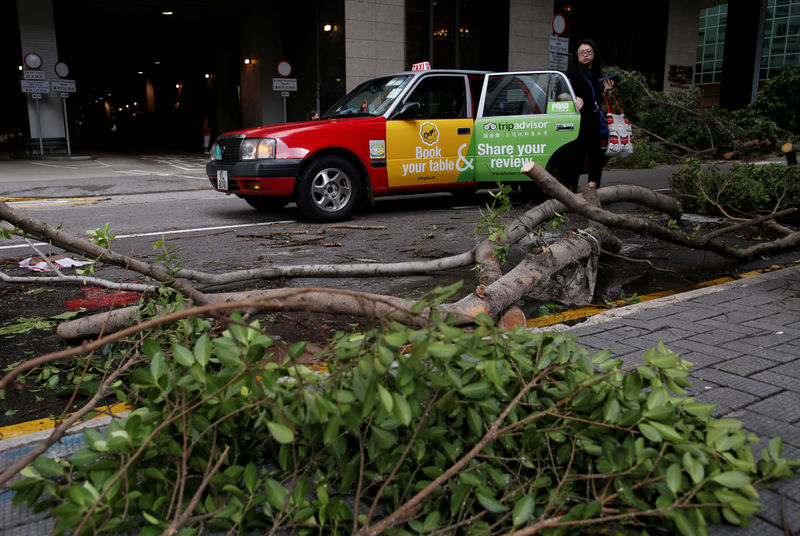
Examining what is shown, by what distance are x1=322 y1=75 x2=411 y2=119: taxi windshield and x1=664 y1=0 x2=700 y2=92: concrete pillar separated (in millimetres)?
19221

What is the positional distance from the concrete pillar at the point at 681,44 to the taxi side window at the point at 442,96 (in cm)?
1869

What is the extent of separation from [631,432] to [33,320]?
3.58m

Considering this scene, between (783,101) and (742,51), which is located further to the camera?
(742,51)

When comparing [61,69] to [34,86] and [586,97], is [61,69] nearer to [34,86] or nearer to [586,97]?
[34,86]

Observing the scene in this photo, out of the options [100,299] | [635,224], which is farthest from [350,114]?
[100,299]

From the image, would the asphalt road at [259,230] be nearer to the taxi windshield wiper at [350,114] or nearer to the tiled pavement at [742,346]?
the tiled pavement at [742,346]

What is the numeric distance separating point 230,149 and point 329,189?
4.53ft

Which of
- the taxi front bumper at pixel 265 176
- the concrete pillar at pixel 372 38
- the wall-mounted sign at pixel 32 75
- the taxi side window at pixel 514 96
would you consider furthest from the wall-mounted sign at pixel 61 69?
the taxi side window at pixel 514 96

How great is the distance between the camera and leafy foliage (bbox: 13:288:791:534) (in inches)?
70.0

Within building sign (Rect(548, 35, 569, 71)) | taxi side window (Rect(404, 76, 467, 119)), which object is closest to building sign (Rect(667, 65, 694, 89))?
building sign (Rect(548, 35, 569, 71))

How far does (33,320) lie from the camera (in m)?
3.91

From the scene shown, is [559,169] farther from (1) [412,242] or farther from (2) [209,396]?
(2) [209,396]

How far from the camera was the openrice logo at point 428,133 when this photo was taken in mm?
8031

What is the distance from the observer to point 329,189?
7.72 metres
